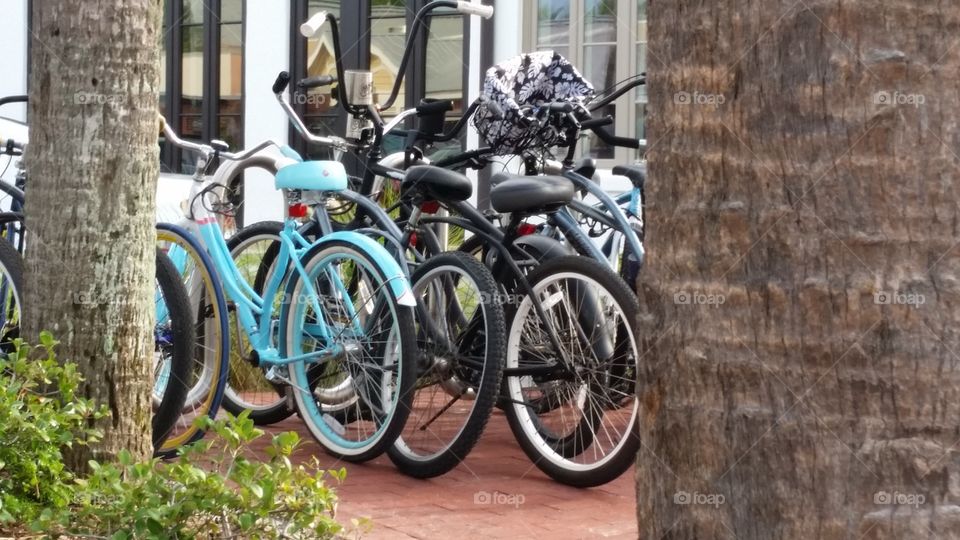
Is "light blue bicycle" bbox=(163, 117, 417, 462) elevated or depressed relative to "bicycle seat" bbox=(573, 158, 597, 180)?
depressed

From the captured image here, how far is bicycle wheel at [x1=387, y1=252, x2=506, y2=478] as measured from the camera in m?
4.68

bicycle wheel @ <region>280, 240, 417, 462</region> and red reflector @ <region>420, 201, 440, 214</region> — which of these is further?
red reflector @ <region>420, 201, 440, 214</region>

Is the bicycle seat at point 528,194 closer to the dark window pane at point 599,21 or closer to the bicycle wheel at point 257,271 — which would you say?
the bicycle wheel at point 257,271

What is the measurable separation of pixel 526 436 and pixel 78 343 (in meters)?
1.54

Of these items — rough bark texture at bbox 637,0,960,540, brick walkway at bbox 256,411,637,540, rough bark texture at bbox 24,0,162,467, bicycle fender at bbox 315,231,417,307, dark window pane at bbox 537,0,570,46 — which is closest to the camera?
rough bark texture at bbox 637,0,960,540

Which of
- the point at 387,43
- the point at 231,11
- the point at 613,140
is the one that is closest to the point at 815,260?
the point at 613,140

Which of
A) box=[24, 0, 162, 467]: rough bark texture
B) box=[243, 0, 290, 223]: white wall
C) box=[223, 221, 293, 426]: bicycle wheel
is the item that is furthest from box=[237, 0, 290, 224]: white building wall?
box=[24, 0, 162, 467]: rough bark texture

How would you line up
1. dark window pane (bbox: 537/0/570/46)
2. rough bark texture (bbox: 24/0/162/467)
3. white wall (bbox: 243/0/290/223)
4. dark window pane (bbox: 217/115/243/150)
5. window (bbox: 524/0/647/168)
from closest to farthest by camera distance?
rough bark texture (bbox: 24/0/162/467)
window (bbox: 524/0/647/168)
dark window pane (bbox: 537/0/570/46)
white wall (bbox: 243/0/290/223)
dark window pane (bbox: 217/115/243/150)

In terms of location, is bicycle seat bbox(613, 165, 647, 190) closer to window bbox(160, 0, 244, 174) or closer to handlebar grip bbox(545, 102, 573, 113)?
handlebar grip bbox(545, 102, 573, 113)

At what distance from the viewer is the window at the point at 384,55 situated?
547 inches

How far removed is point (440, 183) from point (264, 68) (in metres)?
10.4

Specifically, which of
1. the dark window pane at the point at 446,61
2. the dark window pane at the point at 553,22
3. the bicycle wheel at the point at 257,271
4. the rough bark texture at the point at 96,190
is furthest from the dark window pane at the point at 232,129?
the rough bark texture at the point at 96,190

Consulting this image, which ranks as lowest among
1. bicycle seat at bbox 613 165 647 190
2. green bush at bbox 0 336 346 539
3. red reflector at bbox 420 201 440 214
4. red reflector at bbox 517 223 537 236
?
green bush at bbox 0 336 346 539

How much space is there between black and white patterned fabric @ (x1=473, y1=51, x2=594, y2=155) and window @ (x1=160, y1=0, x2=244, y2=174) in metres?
10.3
